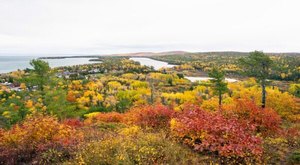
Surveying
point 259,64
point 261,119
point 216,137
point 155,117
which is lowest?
point 155,117

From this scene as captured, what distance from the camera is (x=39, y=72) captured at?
5169cm

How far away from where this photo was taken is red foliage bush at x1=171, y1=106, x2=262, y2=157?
939 centimetres

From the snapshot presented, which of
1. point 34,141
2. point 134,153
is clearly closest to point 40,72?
point 34,141

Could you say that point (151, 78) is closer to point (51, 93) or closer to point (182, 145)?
point (51, 93)

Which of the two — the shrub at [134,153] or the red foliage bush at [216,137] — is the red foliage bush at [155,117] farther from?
the shrub at [134,153]

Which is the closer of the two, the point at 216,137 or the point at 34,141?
the point at 216,137

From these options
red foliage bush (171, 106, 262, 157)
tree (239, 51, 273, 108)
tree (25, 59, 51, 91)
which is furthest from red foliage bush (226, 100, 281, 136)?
tree (25, 59, 51, 91)

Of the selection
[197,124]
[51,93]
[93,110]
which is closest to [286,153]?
[197,124]

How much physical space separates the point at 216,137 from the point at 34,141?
24.1 ft

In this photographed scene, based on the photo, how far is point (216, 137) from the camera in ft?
33.0

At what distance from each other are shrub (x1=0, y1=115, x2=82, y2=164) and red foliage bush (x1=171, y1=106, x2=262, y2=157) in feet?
15.5

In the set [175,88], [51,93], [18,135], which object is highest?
[18,135]

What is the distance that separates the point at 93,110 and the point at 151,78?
69138mm

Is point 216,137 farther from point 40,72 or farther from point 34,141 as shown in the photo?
point 40,72
